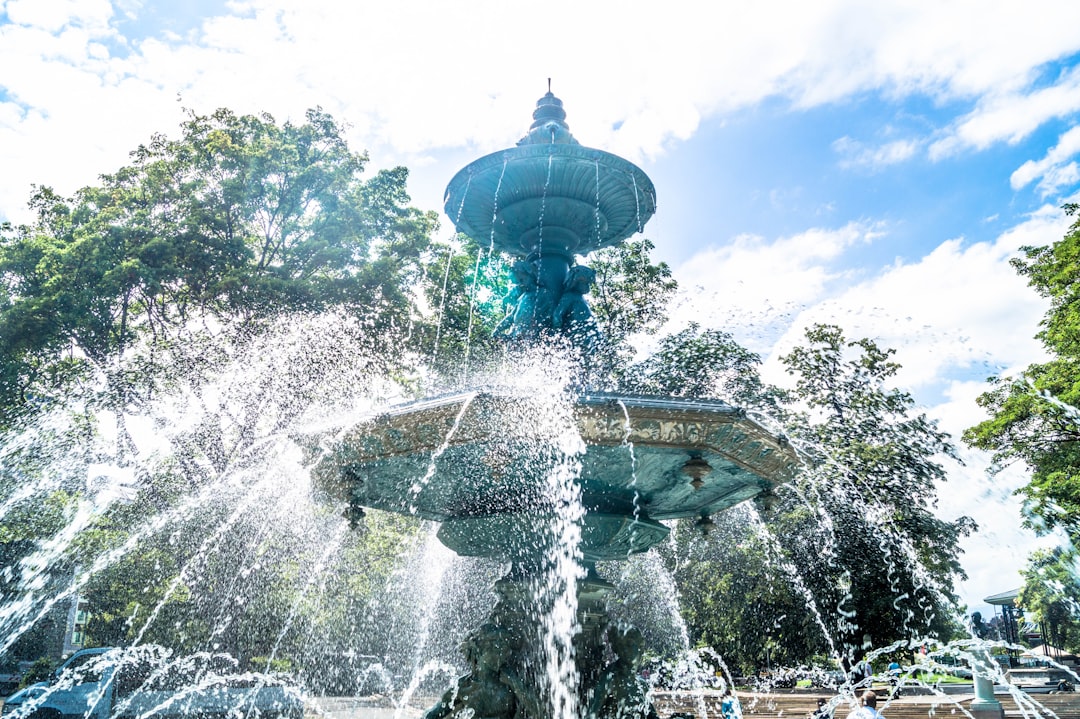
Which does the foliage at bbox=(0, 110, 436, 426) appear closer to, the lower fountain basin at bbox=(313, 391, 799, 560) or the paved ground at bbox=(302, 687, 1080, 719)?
the paved ground at bbox=(302, 687, 1080, 719)

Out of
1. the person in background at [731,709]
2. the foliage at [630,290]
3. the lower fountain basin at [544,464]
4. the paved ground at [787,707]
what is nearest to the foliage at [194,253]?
the foliage at [630,290]

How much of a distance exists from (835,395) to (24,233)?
2064 cm

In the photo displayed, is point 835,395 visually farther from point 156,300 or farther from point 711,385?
point 156,300

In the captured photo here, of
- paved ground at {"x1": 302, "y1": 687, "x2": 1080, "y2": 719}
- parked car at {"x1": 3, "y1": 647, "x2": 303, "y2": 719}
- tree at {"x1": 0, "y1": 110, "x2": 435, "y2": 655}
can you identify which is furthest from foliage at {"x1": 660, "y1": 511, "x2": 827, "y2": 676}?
parked car at {"x1": 3, "y1": 647, "x2": 303, "y2": 719}

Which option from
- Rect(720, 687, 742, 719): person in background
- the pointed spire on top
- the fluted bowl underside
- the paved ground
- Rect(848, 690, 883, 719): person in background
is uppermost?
the pointed spire on top

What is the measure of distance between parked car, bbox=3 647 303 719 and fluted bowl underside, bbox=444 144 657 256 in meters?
5.45

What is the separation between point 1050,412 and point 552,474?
1982 cm

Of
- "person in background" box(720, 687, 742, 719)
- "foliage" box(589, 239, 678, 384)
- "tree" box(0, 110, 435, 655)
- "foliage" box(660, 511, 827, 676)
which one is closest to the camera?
"person in background" box(720, 687, 742, 719)

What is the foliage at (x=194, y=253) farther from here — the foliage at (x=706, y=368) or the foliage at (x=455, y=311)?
the foliage at (x=706, y=368)

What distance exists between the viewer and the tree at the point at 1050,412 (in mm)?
17844

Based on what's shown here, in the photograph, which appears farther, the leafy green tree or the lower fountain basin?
the leafy green tree

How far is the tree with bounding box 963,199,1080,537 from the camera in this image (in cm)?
1784

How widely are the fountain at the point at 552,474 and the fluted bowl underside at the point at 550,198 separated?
0.02m

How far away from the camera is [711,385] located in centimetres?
1728
